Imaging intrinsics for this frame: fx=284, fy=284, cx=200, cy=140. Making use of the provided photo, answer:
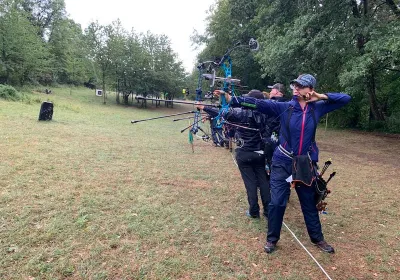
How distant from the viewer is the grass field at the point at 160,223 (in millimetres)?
2840

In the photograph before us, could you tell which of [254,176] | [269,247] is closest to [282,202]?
[269,247]

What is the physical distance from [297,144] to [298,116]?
1.02 ft

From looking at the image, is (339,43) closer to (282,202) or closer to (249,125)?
(249,125)

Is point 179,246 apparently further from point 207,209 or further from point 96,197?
point 96,197

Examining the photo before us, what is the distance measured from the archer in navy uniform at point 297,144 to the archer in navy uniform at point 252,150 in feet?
1.98

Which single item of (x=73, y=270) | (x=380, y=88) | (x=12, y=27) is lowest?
(x=73, y=270)

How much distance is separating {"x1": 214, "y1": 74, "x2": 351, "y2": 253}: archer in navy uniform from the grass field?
0.35 metres

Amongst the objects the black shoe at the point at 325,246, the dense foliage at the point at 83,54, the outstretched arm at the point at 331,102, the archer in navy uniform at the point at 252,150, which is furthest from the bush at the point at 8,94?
the black shoe at the point at 325,246

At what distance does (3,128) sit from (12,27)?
2024 centimetres

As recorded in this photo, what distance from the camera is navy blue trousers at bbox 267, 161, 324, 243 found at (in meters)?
3.18

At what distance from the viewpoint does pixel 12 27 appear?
24266 millimetres

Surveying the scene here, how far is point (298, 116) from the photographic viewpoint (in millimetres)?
3146

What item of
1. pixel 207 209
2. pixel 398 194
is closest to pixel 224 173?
pixel 207 209

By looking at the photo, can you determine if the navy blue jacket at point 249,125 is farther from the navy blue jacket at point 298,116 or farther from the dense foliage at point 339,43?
the dense foliage at point 339,43
